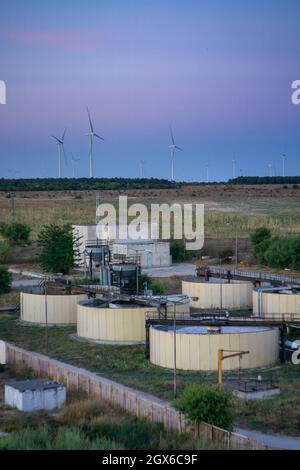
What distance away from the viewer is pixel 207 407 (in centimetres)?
2616

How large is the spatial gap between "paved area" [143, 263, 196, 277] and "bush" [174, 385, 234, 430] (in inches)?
1689

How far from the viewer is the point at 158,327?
40.2 meters

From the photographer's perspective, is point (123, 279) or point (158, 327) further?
point (123, 279)

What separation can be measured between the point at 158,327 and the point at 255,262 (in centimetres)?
3966

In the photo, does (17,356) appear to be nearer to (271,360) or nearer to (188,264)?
(271,360)

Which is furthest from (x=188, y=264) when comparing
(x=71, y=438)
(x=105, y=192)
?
(x=105, y=192)

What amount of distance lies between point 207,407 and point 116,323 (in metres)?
17.7

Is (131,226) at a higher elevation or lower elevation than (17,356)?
higher

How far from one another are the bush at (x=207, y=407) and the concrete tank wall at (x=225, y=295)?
27687 millimetres

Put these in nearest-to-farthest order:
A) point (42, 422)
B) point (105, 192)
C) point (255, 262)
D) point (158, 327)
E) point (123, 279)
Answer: point (42, 422)
point (158, 327)
point (123, 279)
point (255, 262)
point (105, 192)

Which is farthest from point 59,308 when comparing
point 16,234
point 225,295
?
point 16,234

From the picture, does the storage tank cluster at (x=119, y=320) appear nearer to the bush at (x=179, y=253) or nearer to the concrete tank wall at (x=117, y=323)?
the concrete tank wall at (x=117, y=323)

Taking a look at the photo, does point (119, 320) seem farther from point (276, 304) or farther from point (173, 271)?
point (173, 271)

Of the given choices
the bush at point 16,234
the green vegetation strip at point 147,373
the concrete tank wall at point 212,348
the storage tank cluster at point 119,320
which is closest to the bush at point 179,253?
the bush at point 16,234
